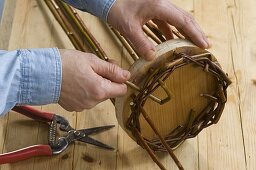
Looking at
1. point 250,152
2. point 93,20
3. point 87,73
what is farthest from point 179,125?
point 93,20

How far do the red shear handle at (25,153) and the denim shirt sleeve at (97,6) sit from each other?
0.34m

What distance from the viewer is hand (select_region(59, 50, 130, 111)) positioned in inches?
28.2

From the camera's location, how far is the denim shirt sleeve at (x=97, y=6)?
859 mm

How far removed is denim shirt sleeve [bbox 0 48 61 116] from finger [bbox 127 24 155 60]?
0.16 m

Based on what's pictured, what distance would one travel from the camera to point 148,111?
2.91 ft

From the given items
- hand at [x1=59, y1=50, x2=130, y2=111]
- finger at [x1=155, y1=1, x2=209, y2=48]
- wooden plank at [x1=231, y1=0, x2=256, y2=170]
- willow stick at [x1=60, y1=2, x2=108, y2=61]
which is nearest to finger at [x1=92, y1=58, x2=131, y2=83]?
hand at [x1=59, y1=50, x2=130, y2=111]

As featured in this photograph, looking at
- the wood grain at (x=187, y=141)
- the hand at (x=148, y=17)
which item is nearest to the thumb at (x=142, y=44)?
the hand at (x=148, y=17)

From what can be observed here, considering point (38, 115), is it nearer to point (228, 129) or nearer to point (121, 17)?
point (121, 17)

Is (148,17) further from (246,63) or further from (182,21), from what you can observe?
(246,63)

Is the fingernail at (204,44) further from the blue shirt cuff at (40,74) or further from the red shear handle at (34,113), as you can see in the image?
the red shear handle at (34,113)

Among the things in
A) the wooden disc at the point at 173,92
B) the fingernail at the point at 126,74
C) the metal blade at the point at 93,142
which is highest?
the fingernail at the point at 126,74

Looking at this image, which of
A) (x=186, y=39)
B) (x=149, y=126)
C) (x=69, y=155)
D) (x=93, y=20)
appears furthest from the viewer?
(x=93, y=20)

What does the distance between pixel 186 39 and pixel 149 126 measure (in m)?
0.22

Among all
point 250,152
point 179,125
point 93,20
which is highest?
point 93,20
